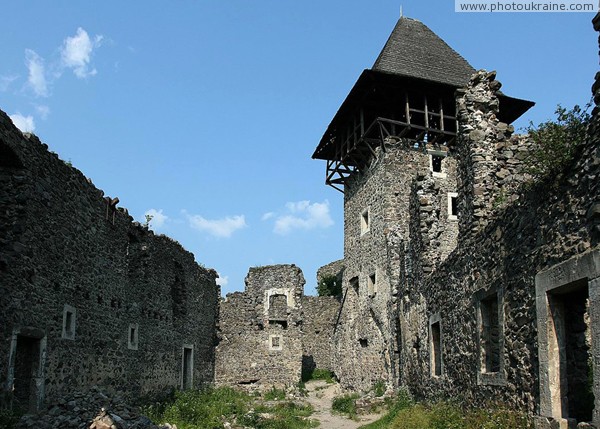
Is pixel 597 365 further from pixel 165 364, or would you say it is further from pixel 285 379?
pixel 285 379

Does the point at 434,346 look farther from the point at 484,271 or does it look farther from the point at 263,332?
the point at 263,332

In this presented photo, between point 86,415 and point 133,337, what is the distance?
5050mm

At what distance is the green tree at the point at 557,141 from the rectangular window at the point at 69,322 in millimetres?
7962

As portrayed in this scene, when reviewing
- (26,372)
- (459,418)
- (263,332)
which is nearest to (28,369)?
(26,372)

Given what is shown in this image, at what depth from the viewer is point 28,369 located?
32.3 ft

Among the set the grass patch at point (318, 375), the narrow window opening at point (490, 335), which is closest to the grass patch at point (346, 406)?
the grass patch at point (318, 375)

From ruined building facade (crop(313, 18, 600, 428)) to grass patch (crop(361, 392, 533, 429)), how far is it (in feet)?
0.57

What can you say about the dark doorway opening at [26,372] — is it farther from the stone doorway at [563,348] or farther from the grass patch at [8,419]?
the stone doorway at [563,348]

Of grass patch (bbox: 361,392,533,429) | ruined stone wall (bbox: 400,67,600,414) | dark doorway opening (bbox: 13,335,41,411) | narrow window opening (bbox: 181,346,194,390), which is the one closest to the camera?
ruined stone wall (bbox: 400,67,600,414)

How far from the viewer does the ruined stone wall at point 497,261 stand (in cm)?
616

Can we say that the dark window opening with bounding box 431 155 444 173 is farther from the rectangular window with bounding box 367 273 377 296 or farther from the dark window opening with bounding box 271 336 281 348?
the dark window opening with bounding box 271 336 281 348

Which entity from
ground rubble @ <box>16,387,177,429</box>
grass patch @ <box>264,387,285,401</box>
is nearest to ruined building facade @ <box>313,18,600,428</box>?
grass patch @ <box>264,387,285,401</box>

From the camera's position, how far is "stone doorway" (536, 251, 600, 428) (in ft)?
20.7

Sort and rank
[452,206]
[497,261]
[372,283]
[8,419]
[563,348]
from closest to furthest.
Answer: [563,348], [497,261], [8,419], [452,206], [372,283]
